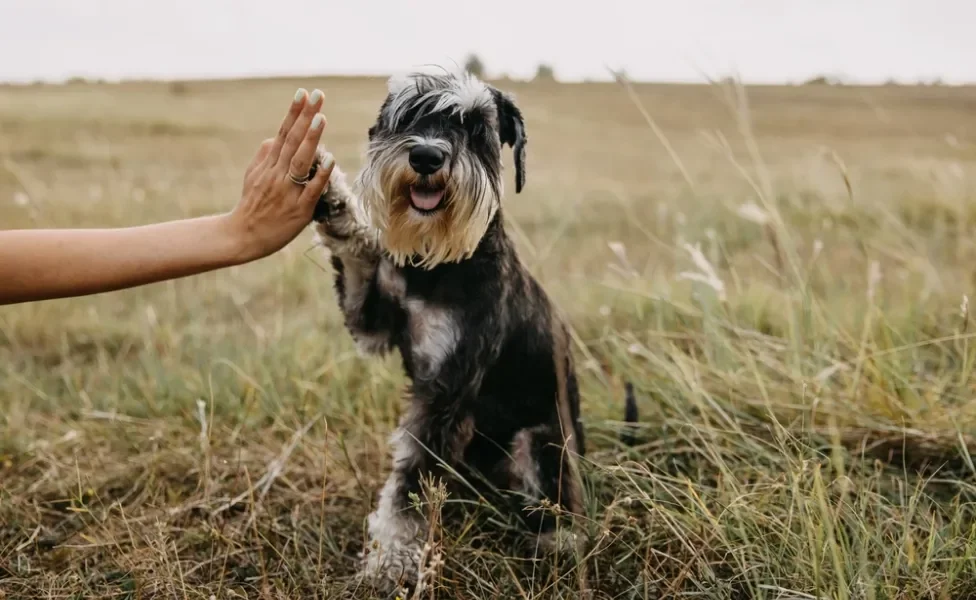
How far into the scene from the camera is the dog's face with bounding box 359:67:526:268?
244cm

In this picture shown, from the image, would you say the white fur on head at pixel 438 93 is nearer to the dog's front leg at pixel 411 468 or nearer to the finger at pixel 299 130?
the finger at pixel 299 130

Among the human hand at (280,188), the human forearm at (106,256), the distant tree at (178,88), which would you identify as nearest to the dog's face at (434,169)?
the human hand at (280,188)

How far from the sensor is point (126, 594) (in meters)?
2.40

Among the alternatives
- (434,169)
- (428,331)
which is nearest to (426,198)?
(434,169)

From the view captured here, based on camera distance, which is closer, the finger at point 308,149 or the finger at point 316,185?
the finger at point 308,149

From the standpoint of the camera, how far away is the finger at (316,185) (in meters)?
2.39

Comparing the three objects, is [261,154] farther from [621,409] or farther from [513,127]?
[621,409]

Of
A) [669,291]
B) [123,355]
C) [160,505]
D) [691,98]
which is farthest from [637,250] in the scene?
[160,505]

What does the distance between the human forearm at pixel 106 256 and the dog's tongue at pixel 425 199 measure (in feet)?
1.94

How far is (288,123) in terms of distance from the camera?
232cm

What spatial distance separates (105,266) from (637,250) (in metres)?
5.90

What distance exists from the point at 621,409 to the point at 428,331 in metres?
1.34

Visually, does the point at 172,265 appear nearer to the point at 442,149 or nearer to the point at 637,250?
the point at 442,149

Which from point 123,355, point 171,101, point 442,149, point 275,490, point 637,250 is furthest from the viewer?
point 171,101
